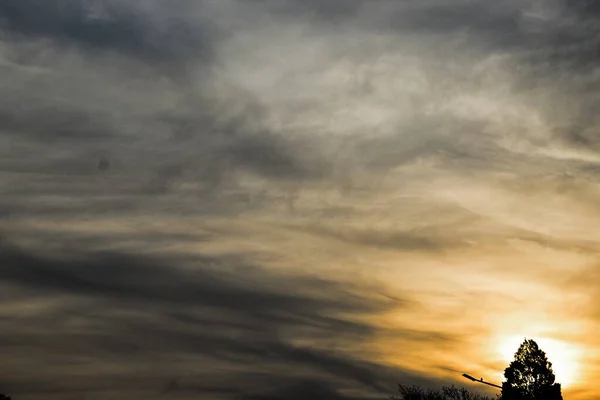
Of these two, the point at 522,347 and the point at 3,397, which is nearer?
the point at 522,347

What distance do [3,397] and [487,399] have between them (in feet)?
268

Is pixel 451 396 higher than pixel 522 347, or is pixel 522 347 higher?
pixel 522 347

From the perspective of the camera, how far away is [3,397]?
465 feet

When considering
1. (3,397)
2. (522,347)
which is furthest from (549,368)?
(3,397)

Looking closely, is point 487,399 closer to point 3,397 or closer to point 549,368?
point 549,368

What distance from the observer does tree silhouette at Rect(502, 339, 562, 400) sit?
111125 millimetres

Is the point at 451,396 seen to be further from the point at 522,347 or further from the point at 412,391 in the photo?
the point at 522,347

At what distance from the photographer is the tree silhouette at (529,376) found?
111 meters

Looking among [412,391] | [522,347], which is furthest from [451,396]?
[522,347]

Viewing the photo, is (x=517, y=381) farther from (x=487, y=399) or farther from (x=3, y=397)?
(x=3, y=397)

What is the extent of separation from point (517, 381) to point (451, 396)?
9.42 metres

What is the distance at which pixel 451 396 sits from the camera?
113188 mm

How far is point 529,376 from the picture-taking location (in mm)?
113562

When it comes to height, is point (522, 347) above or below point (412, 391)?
above
